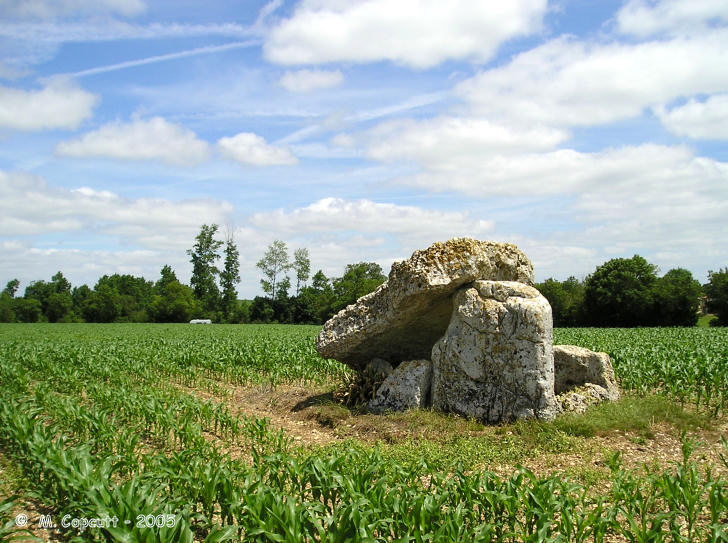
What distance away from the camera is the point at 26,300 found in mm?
81438

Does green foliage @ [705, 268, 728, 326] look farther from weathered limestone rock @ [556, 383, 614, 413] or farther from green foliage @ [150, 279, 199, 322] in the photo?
green foliage @ [150, 279, 199, 322]

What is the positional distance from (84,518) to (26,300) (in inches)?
3641

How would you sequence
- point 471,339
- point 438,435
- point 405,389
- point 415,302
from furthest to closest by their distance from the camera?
point 405,389, point 415,302, point 471,339, point 438,435

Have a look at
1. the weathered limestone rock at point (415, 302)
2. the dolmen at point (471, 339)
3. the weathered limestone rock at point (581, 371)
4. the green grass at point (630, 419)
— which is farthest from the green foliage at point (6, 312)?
the green grass at point (630, 419)

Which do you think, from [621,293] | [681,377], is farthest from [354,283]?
[681,377]

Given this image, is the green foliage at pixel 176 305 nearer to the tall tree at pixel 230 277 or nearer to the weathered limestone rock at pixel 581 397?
the tall tree at pixel 230 277

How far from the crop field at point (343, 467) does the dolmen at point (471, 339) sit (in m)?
0.56

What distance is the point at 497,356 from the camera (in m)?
9.24

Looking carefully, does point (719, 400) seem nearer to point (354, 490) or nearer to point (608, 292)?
point (354, 490)

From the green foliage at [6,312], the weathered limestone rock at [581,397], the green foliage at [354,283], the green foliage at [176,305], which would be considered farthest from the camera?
the green foliage at [6,312]

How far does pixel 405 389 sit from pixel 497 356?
2.04 meters

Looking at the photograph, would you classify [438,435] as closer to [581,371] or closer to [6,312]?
[581,371]

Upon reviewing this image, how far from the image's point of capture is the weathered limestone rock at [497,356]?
902 centimetres

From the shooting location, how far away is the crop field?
4.84 metres
